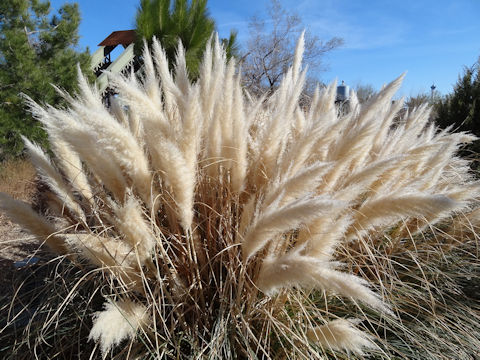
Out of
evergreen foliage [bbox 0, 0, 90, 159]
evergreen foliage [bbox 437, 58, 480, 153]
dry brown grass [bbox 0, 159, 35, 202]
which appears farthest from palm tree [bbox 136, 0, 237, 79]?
evergreen foliage [bbox 437, 58, 480, 153]

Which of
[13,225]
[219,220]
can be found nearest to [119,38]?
[13,225]

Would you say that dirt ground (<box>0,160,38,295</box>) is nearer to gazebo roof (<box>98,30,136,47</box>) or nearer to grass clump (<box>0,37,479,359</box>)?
grass clump (<box>0,37,479,359</box>)

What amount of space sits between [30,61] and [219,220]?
682 centimetres

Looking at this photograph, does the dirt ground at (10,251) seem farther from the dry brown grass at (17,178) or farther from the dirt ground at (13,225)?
the dry brown grass at (17,178)

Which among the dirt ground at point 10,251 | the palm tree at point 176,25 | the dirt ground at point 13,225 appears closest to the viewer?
the dirt ground at point 10,251

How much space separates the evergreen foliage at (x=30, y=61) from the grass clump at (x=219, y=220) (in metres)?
5.63

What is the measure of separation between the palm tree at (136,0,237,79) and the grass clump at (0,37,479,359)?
8.60 meters

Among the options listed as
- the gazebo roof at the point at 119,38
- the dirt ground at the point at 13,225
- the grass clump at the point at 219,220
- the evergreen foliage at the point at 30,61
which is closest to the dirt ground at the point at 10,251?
the dirt ground at the point at 13,225

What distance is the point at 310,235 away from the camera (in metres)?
0.86

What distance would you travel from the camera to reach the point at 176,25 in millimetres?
9750

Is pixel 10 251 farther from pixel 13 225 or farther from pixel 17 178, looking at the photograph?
pixel 17 178

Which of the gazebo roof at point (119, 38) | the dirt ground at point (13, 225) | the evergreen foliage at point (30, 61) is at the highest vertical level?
the gazebo roof at point (119, 38)

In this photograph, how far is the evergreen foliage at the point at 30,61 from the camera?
6.17 metres

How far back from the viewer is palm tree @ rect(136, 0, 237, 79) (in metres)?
9.49
